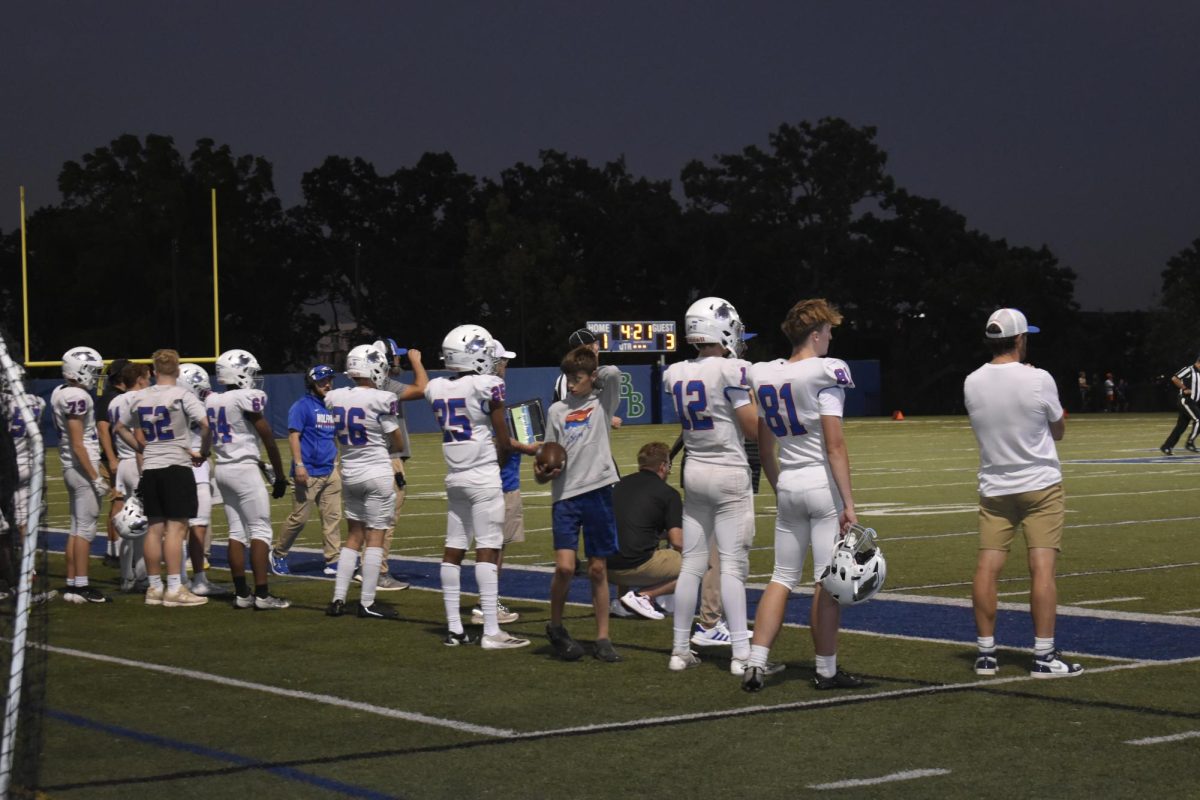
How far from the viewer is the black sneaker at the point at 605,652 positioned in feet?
30.6

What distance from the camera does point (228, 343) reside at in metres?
63.1

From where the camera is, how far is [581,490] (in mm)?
9562

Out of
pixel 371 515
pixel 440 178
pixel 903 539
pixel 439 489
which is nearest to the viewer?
pixel 371 515

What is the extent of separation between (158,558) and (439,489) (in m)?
12.0

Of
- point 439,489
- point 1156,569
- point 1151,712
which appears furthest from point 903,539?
point 439,489

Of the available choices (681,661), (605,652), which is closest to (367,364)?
(605,652)

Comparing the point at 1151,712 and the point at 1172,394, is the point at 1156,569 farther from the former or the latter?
the point at 1172,394

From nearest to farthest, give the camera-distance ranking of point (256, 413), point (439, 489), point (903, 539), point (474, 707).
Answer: point (474, 707)
point (256, 413)
point (903, 539)
point (439, 489)

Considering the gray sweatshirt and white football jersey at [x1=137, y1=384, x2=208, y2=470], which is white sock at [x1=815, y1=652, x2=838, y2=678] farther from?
white football jersey at [x1=137, y1=384, x2=208, y2=470]

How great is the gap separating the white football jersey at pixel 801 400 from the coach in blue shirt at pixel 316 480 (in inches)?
256

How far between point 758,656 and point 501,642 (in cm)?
212

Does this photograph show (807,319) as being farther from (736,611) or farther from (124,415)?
(124,415)

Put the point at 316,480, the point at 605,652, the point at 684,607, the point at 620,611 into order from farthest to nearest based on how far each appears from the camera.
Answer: the point at 316,480
the point at 620,611
the point at 605,652
the point at 684,607

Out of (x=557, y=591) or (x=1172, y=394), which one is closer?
(x=557, y=591)
